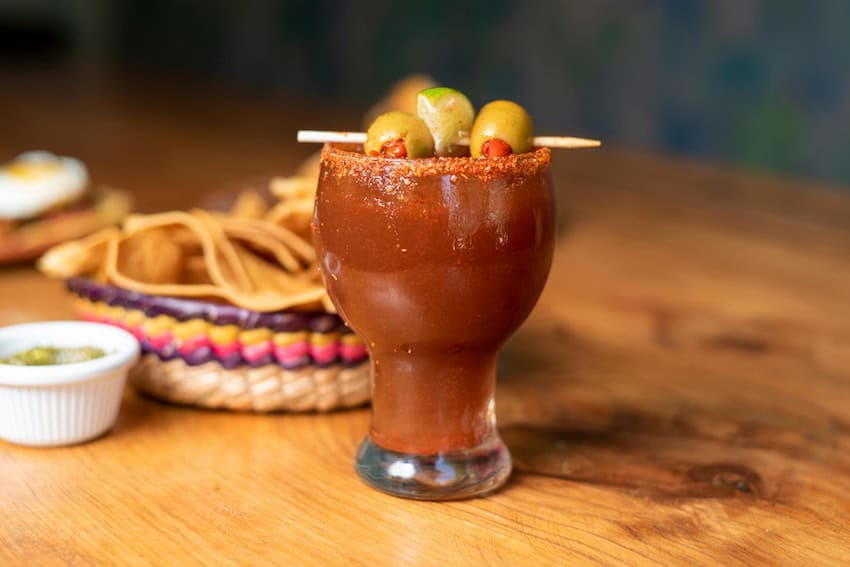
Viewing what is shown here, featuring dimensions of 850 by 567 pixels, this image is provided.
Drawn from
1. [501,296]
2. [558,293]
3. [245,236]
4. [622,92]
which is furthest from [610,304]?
[622,92]

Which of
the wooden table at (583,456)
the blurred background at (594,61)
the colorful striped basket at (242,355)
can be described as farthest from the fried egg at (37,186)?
the blurred background at (594,61)

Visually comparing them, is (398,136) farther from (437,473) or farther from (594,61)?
(594,61)

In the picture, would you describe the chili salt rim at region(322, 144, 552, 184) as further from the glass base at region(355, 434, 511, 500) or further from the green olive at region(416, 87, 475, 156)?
the glass base at region(355, 434, 511, 500)

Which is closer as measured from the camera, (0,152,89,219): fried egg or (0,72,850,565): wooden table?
(0,72,850,565): wooden table

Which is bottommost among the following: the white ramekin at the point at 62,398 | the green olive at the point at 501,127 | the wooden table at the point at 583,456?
the wooden table at the point at 583,456

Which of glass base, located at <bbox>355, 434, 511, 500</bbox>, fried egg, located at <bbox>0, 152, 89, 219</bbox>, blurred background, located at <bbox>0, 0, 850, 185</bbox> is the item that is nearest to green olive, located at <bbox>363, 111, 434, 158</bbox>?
glass base, located at <bbox>355, 434, 511, 500</bbox>

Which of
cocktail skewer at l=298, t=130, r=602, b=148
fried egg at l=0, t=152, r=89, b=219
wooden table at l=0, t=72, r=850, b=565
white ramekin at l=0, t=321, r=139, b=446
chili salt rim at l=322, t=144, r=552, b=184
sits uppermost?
cocktail skewer at l=298, t=130, r=602, b=148

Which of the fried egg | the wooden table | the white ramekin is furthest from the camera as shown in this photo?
the fried egg

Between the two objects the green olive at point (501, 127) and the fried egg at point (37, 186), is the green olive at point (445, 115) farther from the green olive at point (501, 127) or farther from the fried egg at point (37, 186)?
the fried egg at point (37, 186)
